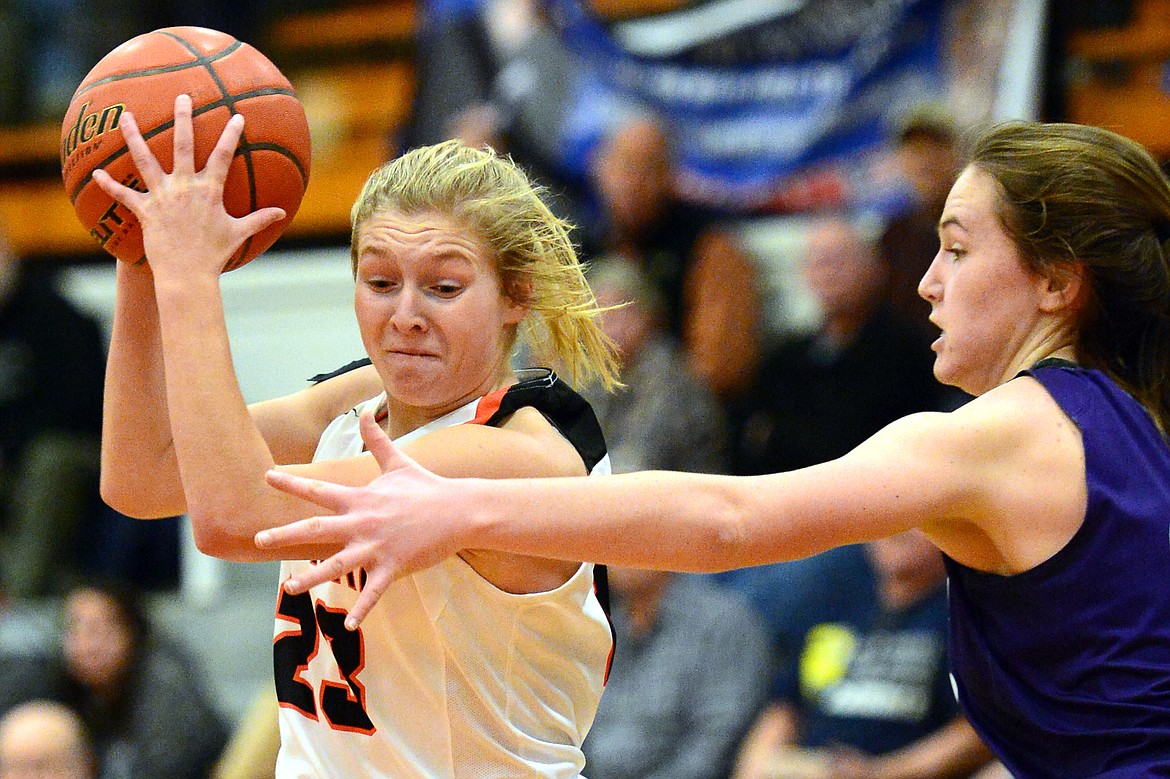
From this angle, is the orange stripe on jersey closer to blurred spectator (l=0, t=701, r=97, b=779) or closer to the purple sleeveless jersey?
the purple sleeveless jersey

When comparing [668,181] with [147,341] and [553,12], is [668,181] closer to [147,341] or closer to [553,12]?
[553,12]

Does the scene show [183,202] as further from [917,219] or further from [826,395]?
[917,219]

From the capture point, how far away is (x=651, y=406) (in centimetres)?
640

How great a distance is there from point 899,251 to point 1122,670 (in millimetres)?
4050

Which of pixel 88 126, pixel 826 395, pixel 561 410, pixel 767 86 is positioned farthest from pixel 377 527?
pixel 767 86

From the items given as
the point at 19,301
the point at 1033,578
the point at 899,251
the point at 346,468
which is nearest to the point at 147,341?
the point at 346,468

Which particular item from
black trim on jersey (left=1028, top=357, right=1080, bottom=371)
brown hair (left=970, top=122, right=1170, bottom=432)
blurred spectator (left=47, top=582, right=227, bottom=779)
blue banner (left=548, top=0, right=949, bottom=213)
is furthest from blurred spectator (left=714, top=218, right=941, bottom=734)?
black trim on jersey (left=1028, top=357, right=1080, bottom=371)

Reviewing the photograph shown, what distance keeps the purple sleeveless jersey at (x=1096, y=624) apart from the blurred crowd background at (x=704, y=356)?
2622mm

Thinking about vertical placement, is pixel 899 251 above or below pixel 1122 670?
below

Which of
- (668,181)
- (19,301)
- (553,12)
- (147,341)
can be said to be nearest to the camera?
(147,341)

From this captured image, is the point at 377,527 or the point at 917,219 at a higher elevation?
the point at 377,527

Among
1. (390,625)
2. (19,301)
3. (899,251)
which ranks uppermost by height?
(390,625)

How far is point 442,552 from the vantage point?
2.13 metres

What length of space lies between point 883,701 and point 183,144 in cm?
360
